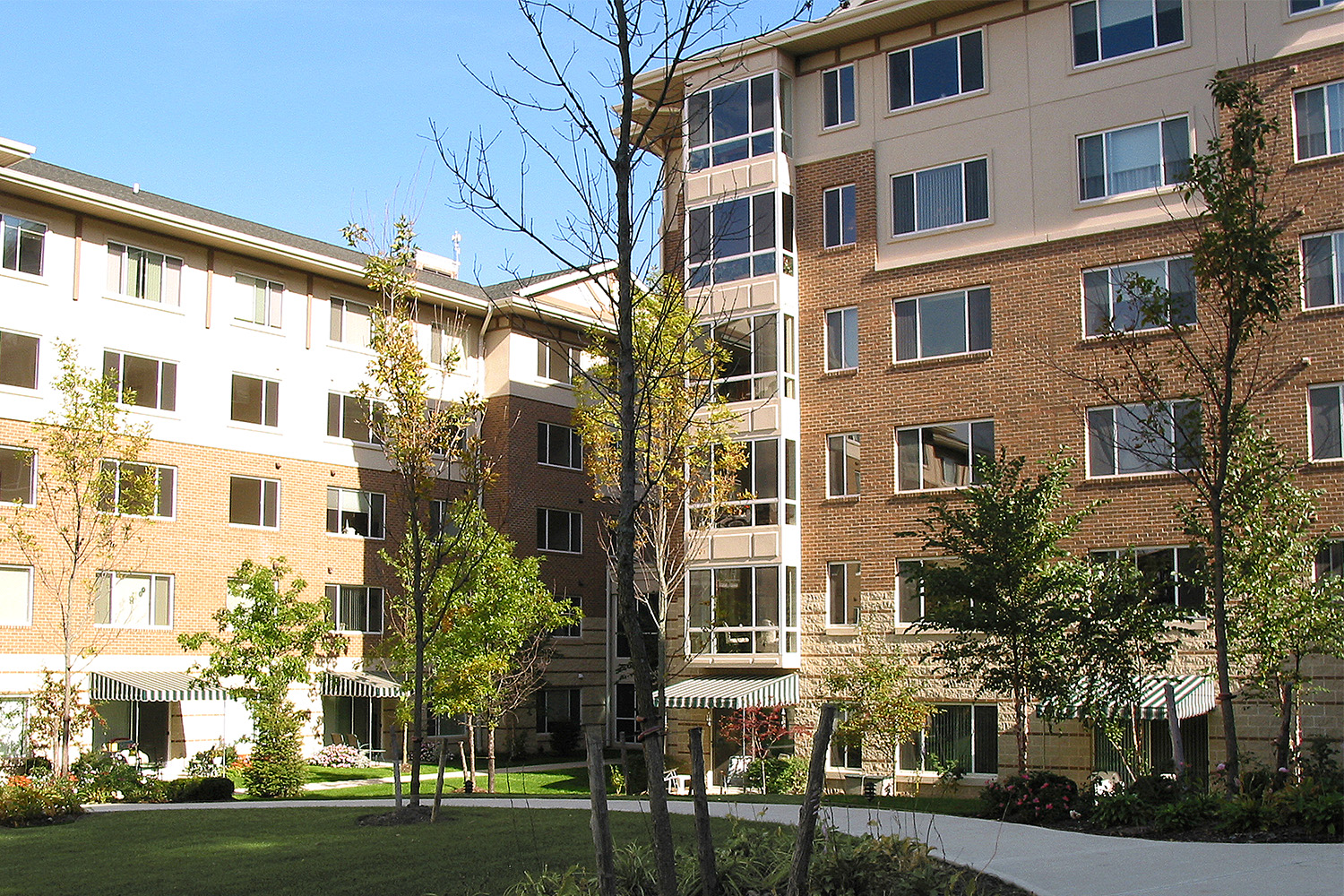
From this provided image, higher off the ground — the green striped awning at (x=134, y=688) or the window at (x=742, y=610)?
the window at (x=742, y=610)

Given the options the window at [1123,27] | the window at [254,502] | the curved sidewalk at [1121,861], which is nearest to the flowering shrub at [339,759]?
→ the window at [254,502]

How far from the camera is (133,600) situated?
113ft

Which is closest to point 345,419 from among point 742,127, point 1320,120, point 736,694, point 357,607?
point 357,607

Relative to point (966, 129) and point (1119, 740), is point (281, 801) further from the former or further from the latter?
point (966, 129)

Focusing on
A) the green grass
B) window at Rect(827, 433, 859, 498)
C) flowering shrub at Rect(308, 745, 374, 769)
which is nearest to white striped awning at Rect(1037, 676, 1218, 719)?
window at Rect(827, 433, 859, 498)

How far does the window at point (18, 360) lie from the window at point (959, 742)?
957 inches

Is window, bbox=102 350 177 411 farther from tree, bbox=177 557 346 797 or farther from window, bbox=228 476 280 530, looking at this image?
tree, bbox=177 557 346 797

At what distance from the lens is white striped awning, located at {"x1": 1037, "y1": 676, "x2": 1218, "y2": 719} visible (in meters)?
24.8

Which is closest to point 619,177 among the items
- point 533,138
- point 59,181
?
point 533,138

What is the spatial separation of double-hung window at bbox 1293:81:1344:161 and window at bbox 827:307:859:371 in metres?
10.6

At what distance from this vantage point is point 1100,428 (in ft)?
92.6

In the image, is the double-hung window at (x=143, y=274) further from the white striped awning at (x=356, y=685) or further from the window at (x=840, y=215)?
the window at (x=840, y=215)

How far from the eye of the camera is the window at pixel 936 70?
30.9m

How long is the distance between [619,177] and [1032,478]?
73.1 feet
